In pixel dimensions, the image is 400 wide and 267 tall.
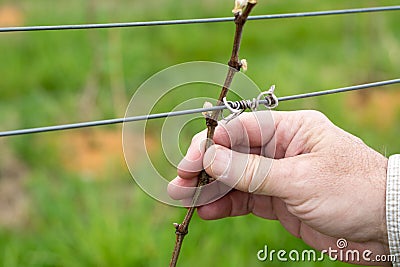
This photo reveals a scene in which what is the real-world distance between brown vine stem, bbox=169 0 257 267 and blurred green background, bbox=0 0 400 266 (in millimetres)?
440

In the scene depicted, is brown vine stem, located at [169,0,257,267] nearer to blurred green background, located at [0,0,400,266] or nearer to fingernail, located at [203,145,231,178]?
fingernail, located at [203,145,231,178]

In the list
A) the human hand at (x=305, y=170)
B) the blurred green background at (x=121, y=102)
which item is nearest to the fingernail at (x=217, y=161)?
→ the human hand at (x=305, y=170)

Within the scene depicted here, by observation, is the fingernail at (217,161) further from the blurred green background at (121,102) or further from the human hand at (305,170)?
the blurred green background at (121,102)

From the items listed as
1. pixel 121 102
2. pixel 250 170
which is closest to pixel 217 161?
pixel 250 170

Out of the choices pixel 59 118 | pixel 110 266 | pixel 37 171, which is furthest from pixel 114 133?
pixel 110 266

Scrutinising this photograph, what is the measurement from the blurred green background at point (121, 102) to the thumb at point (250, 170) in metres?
0.34

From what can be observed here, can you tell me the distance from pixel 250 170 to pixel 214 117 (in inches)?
5.2

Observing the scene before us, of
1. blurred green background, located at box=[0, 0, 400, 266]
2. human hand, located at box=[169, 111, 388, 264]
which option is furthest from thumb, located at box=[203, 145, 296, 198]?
blurred green background, located at box=[0, 0, 400, 266]

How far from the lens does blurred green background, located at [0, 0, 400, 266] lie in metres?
2.02

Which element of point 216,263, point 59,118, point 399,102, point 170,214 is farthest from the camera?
point 399,102

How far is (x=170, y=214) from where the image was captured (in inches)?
87.4

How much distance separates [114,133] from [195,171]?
2081mm

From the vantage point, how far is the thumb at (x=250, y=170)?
3.26 ft

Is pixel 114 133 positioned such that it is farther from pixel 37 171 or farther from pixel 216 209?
pixel 216 209
